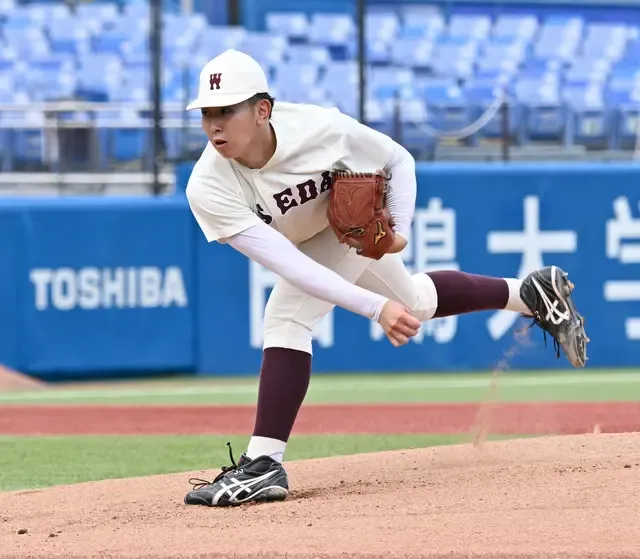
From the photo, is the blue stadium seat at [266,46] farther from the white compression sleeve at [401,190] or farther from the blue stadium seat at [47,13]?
the white compression sleeve at [401,190]

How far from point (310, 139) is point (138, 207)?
20.2 feet

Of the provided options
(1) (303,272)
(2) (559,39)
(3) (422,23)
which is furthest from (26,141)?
(2) (559,39)

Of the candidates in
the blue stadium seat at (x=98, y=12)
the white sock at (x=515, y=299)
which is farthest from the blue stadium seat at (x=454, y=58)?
the white sock at (x=515, y=299)

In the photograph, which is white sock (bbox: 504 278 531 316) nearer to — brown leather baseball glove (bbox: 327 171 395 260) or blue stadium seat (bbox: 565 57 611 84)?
brown leather baseball glove (bbox: 327 171 395 260)

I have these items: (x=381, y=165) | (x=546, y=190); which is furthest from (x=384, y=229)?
(x=546, y=190)

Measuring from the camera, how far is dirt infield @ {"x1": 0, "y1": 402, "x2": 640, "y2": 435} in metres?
7.09

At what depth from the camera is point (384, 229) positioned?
439 centimetres

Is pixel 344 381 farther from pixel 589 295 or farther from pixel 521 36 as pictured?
pixel 521 36

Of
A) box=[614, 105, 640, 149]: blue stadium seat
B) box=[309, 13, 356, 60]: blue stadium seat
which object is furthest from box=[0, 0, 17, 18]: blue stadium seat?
box=[614, 105, 640, 149]: blue stadium seat

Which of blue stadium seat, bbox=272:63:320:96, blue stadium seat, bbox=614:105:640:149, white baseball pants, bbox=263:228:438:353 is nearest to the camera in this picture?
white baseball pants, bbox=263:228:438:353

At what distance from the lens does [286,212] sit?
4.46 m

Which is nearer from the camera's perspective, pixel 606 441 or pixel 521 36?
pixel 606 441

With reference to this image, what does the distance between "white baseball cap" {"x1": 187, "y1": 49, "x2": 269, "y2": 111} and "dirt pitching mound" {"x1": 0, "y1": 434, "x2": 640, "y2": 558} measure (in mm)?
1419

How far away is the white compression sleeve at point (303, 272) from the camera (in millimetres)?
4109
